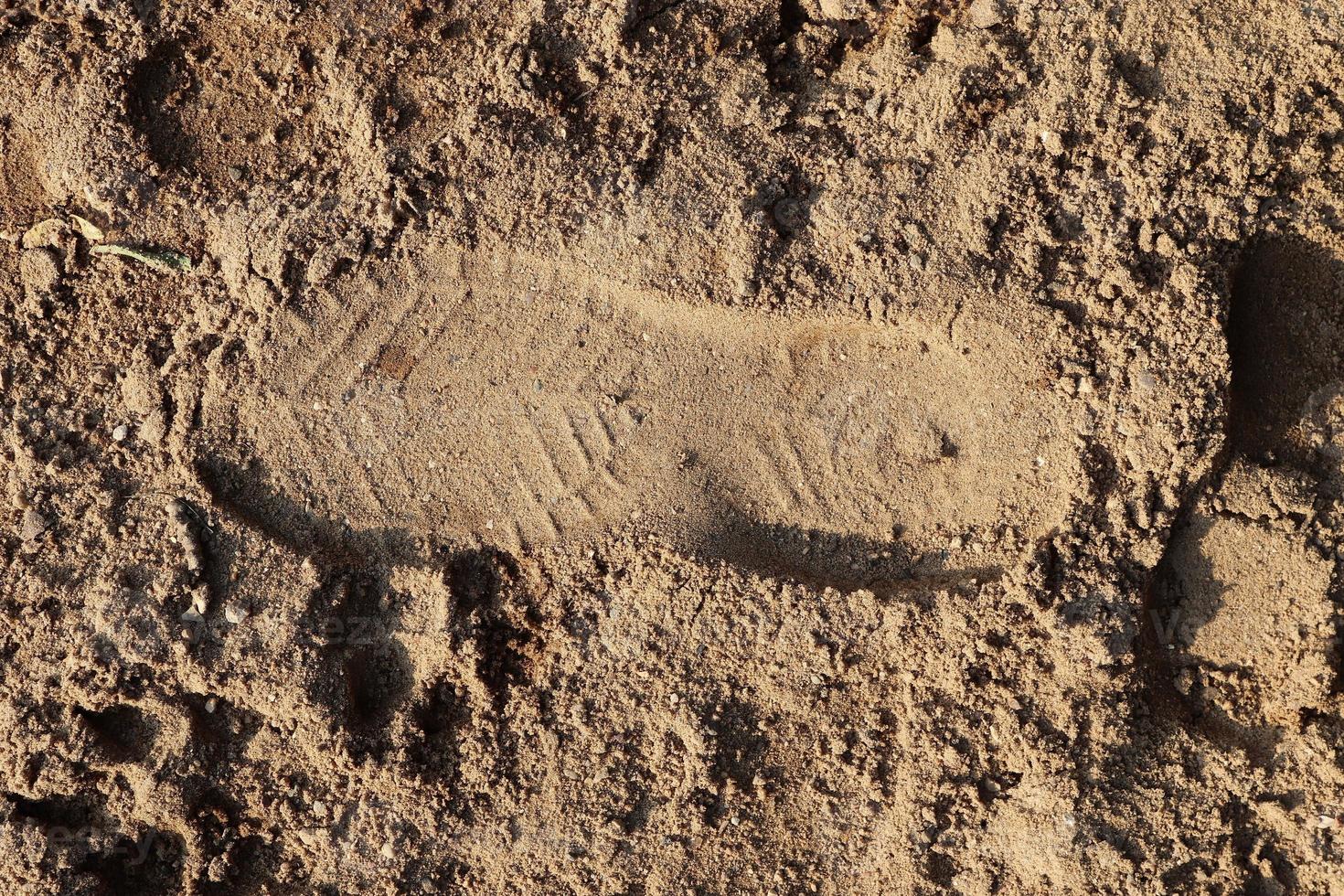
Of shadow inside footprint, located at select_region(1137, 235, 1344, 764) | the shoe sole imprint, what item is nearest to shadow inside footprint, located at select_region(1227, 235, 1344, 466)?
shadow inside footprint, located at select_region(1137, 235, 1344, 764)

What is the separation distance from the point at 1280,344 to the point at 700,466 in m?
2.00

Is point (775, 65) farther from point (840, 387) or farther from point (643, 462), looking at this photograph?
point (643, 462)

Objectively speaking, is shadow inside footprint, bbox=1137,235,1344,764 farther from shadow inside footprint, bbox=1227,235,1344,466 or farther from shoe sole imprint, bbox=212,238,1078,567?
shoe sole imprint, bbox=212,238,1078,567

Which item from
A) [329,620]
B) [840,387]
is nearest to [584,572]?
[329,620]

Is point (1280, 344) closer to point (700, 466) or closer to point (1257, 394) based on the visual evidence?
point (1257, 394)

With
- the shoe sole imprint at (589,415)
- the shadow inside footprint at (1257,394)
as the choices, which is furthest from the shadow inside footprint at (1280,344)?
the shoe sole imprint at (589,415)

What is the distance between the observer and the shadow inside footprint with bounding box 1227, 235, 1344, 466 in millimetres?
2811

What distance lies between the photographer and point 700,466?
2.79m

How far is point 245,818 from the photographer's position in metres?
2.79

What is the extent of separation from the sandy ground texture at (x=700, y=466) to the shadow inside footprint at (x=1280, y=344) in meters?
0.02

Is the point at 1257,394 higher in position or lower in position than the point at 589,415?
higher

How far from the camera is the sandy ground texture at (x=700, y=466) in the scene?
2.68 metres

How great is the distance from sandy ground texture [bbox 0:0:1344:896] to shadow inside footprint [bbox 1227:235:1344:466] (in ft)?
0.05

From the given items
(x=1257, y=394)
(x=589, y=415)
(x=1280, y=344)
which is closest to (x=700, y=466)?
(x=589, y=415)
